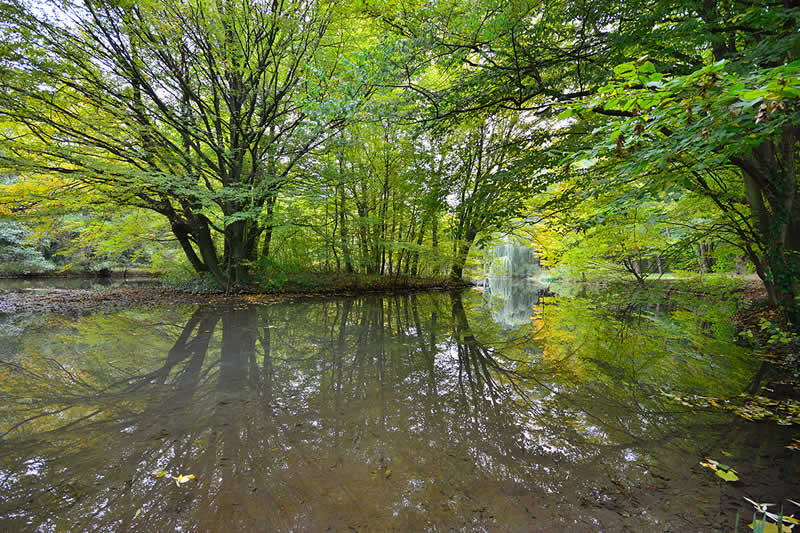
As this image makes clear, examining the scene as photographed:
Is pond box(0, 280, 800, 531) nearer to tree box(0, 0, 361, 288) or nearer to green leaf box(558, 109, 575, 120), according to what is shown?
green leaf box(558, 109, 575, 120)

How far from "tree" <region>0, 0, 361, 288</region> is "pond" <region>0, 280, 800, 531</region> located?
5301 millimetres

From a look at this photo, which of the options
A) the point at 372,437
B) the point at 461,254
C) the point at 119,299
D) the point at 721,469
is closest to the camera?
the point at 721,469

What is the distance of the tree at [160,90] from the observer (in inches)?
270

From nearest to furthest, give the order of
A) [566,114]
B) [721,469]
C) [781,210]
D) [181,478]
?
[181,478] → [721,469] → [566,114] → [781,210]

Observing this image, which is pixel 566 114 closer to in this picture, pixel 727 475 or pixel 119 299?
pixel 727 475

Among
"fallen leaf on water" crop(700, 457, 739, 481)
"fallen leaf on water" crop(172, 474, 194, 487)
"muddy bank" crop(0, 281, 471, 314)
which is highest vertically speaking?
"muddy bank" crop(0, 281, 471, 314)

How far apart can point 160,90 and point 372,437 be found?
1104 centimetres

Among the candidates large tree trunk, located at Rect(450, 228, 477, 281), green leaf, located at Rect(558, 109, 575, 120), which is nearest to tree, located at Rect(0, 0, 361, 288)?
green leaf, located at Rect(558, 109, 575, 120)

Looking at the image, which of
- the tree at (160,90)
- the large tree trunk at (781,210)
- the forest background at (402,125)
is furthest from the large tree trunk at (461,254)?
the large tree trunk at (781,210)

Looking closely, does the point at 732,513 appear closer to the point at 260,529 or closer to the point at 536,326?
the point at 260,529

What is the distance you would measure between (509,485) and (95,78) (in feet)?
38.7

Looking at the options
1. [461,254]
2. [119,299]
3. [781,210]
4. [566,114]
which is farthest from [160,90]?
[781,210]

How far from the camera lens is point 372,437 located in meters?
2.21

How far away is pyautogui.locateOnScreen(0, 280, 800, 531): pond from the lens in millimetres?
1541
